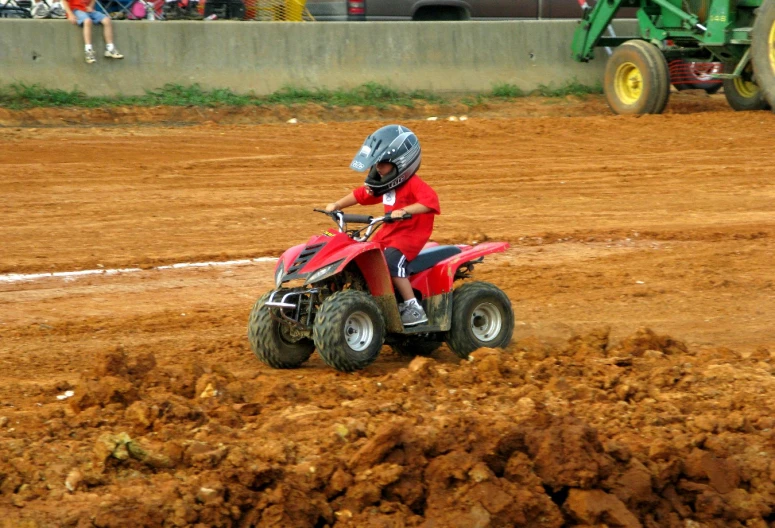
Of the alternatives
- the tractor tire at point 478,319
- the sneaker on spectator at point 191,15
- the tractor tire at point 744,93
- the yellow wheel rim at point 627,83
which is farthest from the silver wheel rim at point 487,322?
the sneaker on spectator at point 191,15

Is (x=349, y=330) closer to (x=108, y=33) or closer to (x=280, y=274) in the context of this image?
(x=280, y=274)

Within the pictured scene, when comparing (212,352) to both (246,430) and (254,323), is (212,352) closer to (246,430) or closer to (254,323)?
(254,323)

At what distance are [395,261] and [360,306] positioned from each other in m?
0.51

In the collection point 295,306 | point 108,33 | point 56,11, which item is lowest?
point 295,306

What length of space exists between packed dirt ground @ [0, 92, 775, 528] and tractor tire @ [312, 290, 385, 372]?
17cm

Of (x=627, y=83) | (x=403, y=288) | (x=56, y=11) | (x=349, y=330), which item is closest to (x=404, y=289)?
(x=403, y=288)

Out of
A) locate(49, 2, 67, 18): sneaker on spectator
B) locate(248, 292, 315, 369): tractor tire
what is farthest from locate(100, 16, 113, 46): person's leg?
locate(248, 292, 315, 369): tractor tire

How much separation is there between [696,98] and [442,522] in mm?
16326

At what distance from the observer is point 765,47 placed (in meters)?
15.8

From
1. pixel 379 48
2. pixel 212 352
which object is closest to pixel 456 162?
pixel 379 48

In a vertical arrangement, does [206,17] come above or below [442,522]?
above

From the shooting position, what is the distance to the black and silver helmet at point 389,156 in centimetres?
686

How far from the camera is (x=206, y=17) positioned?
19625mm

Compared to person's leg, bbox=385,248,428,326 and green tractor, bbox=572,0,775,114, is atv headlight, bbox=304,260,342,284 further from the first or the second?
green tractor, bbox=572,0,775,114
